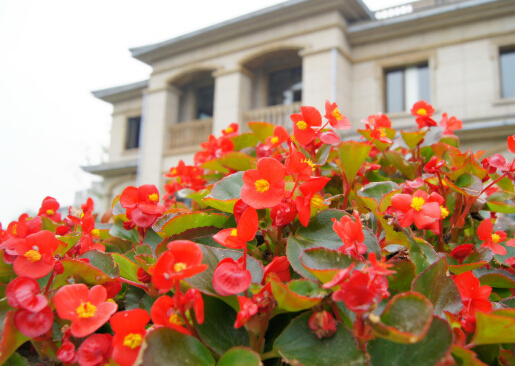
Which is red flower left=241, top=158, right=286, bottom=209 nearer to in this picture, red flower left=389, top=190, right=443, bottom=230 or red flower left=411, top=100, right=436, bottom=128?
red flower left=389, top=190, right=443, bottom=230

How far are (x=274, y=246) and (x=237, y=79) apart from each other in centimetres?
615

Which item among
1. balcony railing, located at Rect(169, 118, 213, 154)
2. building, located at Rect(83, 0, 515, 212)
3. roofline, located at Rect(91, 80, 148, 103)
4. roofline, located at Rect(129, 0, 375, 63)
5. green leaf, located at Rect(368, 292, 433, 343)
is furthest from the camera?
roofline, located at Rect(91, 80, 148, 103)

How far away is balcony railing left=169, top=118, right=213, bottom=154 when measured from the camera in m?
6.86

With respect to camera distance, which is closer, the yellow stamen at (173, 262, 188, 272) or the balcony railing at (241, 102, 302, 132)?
the yellow stamen at (173, 262, 188, 272)

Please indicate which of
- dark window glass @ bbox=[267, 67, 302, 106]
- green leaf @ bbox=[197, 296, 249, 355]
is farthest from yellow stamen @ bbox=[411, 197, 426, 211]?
dark window glass @ bbox=[267, 67, 302, 106]

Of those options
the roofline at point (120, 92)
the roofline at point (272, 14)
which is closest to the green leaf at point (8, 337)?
the roofline at point (272, 14)

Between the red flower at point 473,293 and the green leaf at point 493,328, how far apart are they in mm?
73

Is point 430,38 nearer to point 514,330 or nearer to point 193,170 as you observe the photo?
point 193,170

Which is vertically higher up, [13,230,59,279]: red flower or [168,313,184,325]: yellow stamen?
[13,230,59,279]: red flower

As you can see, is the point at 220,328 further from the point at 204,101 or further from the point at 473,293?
the point at 204,101

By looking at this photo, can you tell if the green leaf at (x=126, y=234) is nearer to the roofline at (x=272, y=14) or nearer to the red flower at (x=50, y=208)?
the red flower at (x=50, y=208)

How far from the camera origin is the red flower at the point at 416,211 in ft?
1.25

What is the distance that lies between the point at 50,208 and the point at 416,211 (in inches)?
21.8

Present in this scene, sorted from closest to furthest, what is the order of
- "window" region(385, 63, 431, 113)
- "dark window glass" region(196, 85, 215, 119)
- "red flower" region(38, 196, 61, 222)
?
"red flower" region(38, 196, 61, 222)
"window" region(385, 63, 431, 113)
"dark window glass" region(196, 85, 215, 119)
